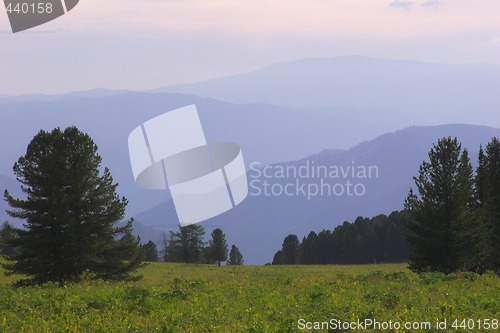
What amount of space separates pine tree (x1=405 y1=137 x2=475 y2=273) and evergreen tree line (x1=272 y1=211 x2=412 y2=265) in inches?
2926

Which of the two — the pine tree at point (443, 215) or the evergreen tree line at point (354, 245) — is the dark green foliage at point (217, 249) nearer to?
the evergreen tree line at point (354, 245)

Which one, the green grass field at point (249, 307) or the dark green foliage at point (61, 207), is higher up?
the dark green foliage at point (61, 207)

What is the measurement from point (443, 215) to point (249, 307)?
86.4 ft

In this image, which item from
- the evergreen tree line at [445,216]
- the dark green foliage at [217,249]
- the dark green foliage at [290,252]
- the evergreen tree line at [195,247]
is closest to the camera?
the evergreen tree line at [445,216]

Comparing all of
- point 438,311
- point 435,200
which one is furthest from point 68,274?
point 438,311

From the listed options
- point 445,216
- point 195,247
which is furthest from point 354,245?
point 445,216

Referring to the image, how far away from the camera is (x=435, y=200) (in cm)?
3956

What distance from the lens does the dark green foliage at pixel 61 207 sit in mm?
36000

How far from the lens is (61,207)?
36188 millimetres

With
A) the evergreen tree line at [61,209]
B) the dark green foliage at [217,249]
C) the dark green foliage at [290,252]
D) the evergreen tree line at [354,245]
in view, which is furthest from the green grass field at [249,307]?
the dark green foliage at [290,252]

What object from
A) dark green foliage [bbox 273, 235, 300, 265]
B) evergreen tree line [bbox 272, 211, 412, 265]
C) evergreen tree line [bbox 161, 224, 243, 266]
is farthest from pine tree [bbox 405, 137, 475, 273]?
dark green foliage [bbox 273, 235, 300, 265]

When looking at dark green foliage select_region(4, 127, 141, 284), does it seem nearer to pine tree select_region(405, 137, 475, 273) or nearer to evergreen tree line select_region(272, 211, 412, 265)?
pine tree select_region(405, 137, 475, 273)

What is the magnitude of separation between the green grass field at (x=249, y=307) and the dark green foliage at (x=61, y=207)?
609 inches

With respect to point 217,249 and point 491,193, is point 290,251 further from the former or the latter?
point 491,193
